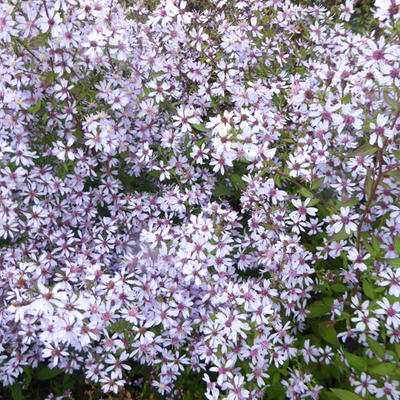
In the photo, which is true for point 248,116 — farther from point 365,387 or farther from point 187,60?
point 365,387

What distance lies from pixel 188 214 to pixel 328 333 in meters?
1.45

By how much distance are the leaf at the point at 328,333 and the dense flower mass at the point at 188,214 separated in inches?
0.4

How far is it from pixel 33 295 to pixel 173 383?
4.27 feet

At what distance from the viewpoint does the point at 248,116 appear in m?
3.00

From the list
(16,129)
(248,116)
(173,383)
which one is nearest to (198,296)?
(173,383)

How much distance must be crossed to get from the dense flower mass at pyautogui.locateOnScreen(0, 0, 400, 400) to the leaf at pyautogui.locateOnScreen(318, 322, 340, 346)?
11mm

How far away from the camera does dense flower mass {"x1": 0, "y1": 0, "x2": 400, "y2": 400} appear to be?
267cm

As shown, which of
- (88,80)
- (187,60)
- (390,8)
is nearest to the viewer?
(390,8)

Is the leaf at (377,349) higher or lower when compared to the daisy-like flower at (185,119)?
lower

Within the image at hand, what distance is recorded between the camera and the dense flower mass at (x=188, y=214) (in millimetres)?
2674

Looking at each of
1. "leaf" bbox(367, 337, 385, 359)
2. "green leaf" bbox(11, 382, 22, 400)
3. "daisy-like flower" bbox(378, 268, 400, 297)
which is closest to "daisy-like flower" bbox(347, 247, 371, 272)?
"daisy-like flower" bbox(378, 268, 400, 297)

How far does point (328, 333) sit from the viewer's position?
305 centimetres

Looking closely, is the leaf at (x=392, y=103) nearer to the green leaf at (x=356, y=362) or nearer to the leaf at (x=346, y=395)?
the green leaf at (x=356, y=362)

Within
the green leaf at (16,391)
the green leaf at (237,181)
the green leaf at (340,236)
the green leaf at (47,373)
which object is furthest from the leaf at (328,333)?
the green leaf at (16,391)
